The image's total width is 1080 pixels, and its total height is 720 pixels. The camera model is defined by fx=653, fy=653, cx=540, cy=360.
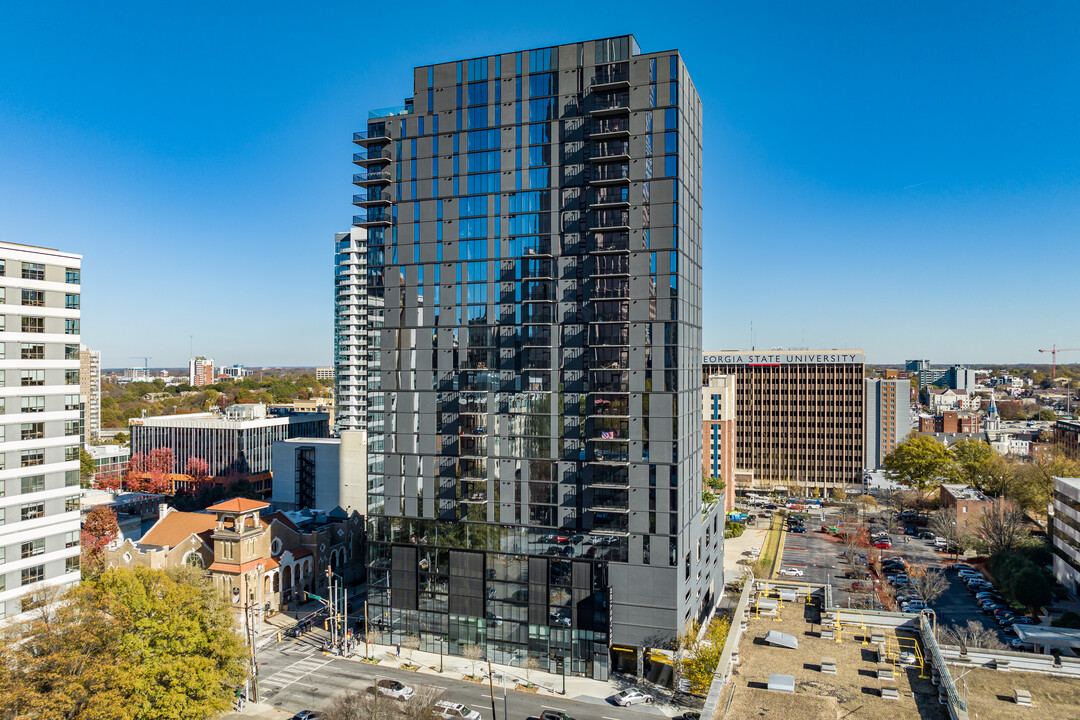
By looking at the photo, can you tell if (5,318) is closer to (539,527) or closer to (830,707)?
(539,527)

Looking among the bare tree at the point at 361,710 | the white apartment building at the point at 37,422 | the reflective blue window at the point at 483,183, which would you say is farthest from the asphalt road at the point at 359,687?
the reflective blue window at the point at 483,183

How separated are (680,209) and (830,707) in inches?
1594

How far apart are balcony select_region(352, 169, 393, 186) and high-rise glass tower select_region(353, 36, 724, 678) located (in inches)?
12.2

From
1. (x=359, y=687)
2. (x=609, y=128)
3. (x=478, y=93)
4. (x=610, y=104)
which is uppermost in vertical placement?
(x=478, y=93)

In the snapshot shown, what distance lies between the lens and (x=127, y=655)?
43.8 m

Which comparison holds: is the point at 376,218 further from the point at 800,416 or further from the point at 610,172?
the point at 800,416

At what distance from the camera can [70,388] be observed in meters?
58.3

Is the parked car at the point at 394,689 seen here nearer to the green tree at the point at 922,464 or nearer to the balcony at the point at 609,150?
the balcony at the point at 609,150

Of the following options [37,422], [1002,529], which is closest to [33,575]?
[37,422]

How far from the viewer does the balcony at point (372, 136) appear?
66250 mm

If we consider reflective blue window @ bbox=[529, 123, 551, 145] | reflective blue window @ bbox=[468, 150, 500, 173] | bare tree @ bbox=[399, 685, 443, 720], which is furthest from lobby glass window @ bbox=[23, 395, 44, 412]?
reflective blue window @ bbox=[529, 123, 551, 145]

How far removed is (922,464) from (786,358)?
34.8 meters

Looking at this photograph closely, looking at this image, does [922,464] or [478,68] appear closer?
[478,68]

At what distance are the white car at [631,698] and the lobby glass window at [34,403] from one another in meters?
54.0
